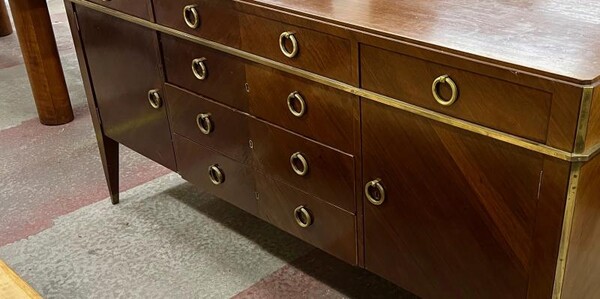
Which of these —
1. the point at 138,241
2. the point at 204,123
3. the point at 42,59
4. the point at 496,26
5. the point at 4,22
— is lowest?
the point at 138,241

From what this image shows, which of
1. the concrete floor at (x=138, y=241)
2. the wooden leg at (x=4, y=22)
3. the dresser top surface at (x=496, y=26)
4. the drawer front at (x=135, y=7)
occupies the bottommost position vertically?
the concrete floor at (x=138, y=241)

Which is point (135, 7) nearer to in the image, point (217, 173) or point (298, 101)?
point (217, 173)

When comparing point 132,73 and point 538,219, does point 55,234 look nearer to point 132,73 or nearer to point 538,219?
point 132,73

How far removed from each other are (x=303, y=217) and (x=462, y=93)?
1.97ft

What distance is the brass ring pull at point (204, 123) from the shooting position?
1.70 meters

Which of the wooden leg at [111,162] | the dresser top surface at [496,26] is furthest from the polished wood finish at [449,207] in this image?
the wooden leg at [111,162]

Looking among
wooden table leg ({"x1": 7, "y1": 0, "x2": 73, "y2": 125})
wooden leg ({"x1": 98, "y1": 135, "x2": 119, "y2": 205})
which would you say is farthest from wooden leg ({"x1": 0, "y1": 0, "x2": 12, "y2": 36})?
wooden leg ({"x1": 98, "y1": 135, "x2": 119, "y2": 205})

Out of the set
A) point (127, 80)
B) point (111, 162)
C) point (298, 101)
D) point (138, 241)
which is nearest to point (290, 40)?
point (298, 101)

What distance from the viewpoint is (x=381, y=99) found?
4.01 ft

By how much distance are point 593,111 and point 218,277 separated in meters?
1.18

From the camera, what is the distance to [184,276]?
1.88 metres

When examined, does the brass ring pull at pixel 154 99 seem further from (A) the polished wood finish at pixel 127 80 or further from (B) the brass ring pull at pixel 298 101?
(B) the brass ring pull at pixel 298 101

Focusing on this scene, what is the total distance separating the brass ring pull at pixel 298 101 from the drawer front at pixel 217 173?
0.94 ft

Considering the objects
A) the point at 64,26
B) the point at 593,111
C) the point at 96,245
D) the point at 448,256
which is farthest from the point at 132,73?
the point at 64,26
